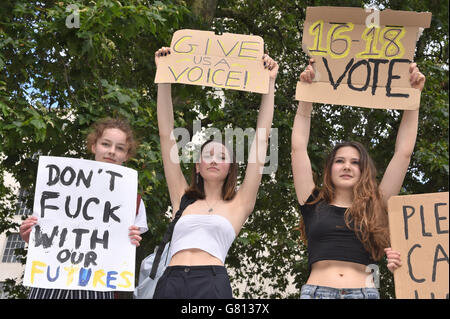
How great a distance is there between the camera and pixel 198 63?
386cm

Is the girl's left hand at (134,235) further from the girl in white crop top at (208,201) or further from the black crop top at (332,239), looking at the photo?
the black crop top at (332,239)

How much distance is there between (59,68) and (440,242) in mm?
4656

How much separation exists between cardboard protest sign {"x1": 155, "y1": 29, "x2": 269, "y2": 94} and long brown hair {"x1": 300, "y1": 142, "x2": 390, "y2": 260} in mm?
820

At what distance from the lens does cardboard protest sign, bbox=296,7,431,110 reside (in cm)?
361

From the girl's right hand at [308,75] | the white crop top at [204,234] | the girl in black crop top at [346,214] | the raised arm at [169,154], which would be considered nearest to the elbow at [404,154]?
the girl in black crop top at [346,214]

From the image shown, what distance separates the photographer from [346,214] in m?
3.19

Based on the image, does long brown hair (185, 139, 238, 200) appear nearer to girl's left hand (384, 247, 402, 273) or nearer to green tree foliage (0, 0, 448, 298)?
girl's left hand (384, 247, 402, 273)

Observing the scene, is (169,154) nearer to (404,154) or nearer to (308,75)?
(308,75)

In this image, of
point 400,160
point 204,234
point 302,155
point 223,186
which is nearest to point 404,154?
point 400,160

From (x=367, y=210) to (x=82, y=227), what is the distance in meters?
1.66

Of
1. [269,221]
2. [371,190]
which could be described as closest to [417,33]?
[371,190]

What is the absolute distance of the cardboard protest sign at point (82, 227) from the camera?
322 cm
